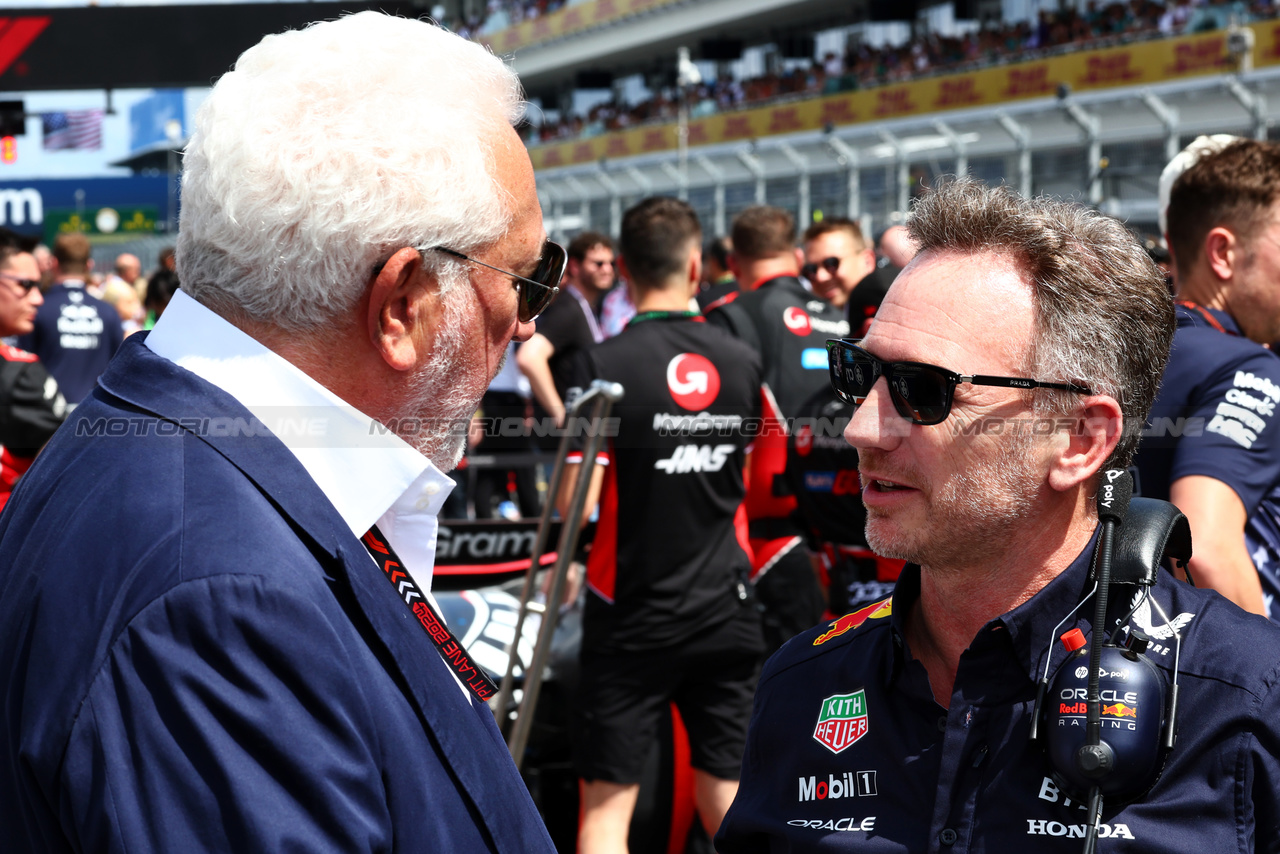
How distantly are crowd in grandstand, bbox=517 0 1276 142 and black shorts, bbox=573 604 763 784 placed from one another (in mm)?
17017

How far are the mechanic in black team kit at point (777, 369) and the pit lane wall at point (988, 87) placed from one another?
1015 cm

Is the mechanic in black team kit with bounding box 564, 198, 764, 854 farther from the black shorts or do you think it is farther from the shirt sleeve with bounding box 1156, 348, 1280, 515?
the shirt sleeve with bounding box 1156, 348, 1280, 515

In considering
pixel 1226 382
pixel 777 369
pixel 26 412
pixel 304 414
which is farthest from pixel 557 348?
pixel 304 414

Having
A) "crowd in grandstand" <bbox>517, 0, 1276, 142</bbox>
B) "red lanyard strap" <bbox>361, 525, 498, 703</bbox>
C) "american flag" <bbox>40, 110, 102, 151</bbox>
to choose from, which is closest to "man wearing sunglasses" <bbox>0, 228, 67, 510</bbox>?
"red lanyard strap" <bbox>361, 525, 498, 703</bbox>

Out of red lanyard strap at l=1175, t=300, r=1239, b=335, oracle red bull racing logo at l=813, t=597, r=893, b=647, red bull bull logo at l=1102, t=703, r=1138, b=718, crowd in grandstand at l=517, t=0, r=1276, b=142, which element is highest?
crowd in grandstand at l=517, t=0, r=1276, b=142

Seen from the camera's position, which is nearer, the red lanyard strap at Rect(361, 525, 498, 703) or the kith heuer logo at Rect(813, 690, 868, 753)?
the red lanyard strap at Rect(361, 525, 498, 703)

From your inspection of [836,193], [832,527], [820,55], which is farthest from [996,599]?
[820,55]

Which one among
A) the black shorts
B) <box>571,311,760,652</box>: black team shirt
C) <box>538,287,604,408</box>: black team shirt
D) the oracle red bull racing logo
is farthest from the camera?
<box>538,287,604,408</box>: black team shirt

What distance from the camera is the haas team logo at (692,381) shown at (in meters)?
4.11

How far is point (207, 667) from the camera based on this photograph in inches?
41.9

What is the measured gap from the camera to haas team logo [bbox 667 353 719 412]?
13.5 ft

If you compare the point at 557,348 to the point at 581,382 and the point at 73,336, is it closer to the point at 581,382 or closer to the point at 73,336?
the point at 73,336

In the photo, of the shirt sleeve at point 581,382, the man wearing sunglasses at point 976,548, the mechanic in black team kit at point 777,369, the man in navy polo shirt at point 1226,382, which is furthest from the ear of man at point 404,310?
the mechanic in black team kit at point 777,369

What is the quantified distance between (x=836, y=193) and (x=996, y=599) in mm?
18018
